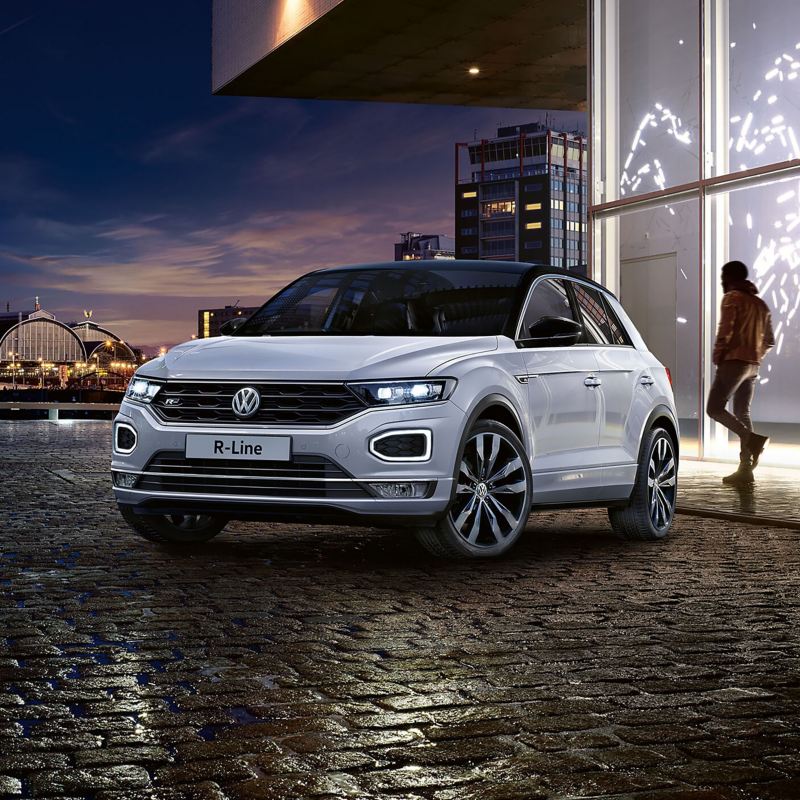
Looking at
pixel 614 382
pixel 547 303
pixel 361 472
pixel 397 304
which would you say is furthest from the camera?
pixel 614 382

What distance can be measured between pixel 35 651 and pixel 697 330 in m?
13.1

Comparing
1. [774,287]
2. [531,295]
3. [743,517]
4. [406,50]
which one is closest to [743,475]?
[743,517]

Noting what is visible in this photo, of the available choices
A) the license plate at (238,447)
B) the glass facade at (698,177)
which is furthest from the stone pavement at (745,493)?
the license plate at (238,447)

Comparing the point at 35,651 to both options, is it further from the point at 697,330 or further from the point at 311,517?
the point at 697,330

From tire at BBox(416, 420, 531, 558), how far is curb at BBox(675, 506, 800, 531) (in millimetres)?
2968


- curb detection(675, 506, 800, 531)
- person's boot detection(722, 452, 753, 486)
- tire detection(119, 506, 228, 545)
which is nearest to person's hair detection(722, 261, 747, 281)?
person's boot detection(722, 452, 753, 486)

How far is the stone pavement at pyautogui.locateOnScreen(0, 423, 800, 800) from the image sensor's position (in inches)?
142

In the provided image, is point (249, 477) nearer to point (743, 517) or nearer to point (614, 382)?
point (614, 382)

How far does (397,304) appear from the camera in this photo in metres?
8.20

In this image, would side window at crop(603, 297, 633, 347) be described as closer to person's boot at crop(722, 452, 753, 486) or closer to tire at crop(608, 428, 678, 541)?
tire at crop(608, 428, 678, 541)

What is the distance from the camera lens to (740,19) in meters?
17.0

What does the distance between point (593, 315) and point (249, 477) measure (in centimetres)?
A: 298

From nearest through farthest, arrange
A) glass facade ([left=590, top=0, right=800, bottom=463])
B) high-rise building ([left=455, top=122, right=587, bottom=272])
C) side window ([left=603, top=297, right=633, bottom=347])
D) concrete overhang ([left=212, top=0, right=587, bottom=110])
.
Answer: side window ([left=603, top=297, right=633, bottom=347])
glass facade ([left=590, top=0, right=800, bottom=463])
concrete overhang ([left=212, top=0, right=587, bottom=110])
high-rise building ([left=455, top=122, right=587, bottom=272])

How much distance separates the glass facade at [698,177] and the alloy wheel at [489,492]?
9.01 m
